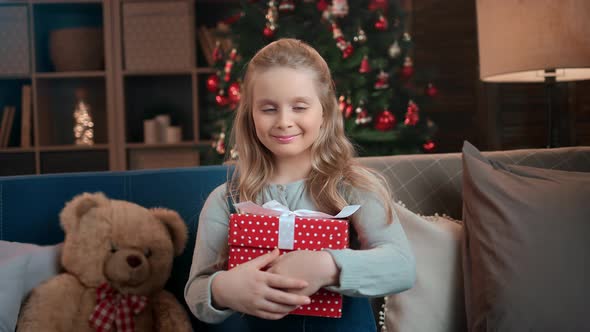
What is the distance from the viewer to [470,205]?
1427 millimetres

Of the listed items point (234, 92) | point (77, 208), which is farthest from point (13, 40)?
point (77, 208)

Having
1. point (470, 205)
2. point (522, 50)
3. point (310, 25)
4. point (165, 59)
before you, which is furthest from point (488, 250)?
point (165, 59)

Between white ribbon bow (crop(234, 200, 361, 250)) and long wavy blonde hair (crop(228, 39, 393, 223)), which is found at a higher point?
long wavy blonde hair (crop(228, 39, 393, 223))

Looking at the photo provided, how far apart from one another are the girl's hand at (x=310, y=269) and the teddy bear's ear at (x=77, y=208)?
1.89 feet

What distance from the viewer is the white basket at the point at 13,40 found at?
4074mm

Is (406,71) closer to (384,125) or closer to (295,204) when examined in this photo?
(384,125)

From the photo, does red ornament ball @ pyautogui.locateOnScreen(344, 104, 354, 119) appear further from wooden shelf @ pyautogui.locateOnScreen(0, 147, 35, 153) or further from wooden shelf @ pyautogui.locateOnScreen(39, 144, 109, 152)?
wooden shelf @ pyautogui.locateOnScreen(0, 147, 35, 153)

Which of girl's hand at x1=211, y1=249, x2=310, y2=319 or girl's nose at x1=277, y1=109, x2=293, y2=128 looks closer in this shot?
girl's hand at x1=211, y1=249, x2=310, y2=319

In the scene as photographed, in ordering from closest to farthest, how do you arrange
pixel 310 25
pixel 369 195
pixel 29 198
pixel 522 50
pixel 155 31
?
pixel 369 195
pixel 29 198
pixel 522 50
pixel 310 25
pixel 155 31

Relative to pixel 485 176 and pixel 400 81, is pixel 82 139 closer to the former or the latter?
pixel 400 81

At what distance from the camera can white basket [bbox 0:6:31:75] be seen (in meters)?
4.07

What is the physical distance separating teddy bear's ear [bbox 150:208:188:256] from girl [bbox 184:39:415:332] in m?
0.23

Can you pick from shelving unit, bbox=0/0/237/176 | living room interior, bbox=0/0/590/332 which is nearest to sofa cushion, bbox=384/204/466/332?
living room interior, bbox=0/0/590/332

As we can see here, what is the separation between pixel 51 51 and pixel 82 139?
62 cm
